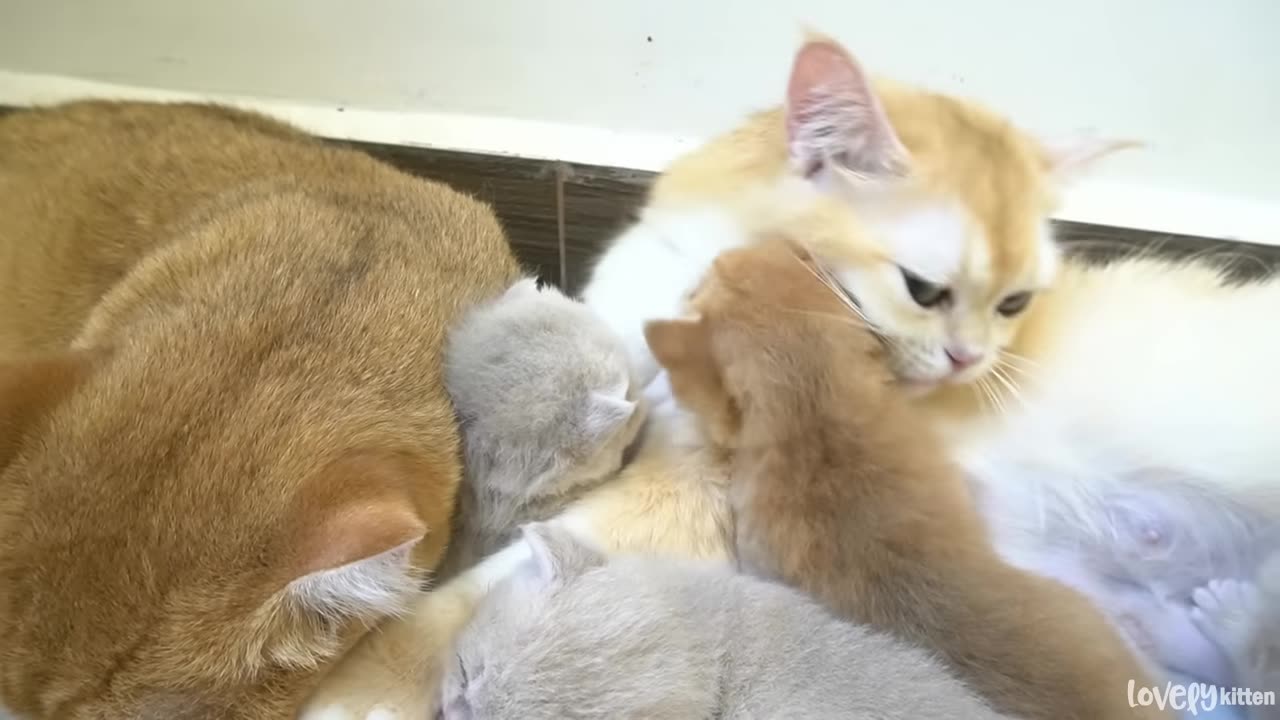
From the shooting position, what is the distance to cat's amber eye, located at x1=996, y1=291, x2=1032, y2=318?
3.78 feet

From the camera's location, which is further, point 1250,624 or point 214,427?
point 1250,624

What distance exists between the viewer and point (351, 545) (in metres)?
0.77

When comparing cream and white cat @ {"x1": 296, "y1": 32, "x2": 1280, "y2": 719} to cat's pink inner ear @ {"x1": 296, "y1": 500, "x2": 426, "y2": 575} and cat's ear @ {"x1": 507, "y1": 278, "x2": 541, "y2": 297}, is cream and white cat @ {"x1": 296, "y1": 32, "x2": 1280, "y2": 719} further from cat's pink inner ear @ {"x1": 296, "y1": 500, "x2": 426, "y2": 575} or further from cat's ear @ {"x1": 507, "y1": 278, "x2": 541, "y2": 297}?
cat's pink inner ear @ {"x1": 296, "y1": 500, "x2": 426, "y2": 575}

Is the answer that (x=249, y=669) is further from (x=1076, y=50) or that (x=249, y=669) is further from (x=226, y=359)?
(x=1076, y=50)

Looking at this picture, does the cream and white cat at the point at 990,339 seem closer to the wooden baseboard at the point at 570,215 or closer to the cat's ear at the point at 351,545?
the cat's ear at the point at 351,545

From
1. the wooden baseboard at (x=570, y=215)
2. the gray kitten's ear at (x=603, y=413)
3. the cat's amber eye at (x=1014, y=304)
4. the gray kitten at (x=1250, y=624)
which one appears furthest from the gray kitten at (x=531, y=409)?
the gray kitten at (x=1250, y=624)

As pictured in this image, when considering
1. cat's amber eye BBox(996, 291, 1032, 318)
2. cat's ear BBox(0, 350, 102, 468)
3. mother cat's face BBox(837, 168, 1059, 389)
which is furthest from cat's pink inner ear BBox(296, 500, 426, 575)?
cat's amber eye BBox(996, 291, 1032, 318)

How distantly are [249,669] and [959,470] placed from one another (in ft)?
2.30

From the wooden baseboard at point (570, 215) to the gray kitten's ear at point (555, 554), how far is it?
0.71 meters

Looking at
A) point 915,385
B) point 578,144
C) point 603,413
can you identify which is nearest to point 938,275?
point 915,385

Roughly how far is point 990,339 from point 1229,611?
1.19ft

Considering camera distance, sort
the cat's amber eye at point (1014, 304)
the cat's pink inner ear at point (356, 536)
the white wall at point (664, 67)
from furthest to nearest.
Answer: the white wall at point (664, 67) → the cat's amber eye at point (1014, 304) → the cat's pink inner ear at point (356, 536)

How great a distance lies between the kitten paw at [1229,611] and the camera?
1.03m

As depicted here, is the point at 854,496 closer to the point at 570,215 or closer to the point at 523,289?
the point at 523,289
